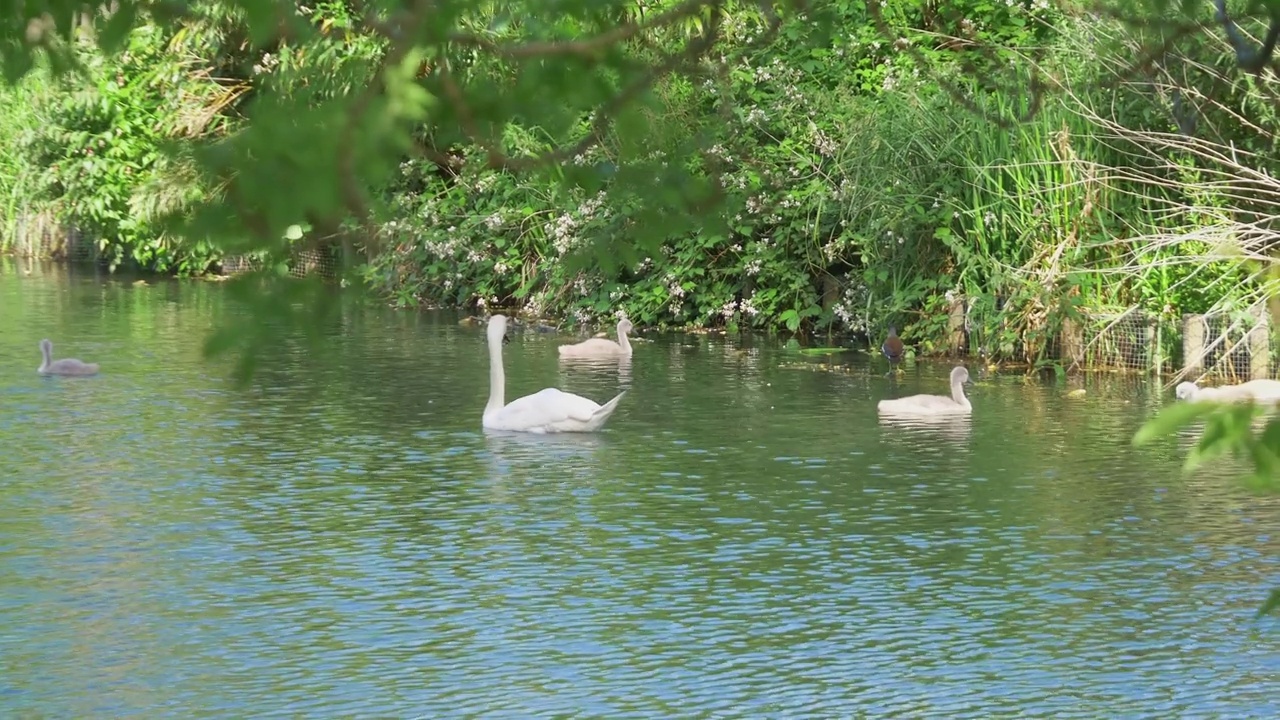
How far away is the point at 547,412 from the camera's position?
41.4 feet

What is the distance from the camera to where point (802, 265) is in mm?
18844

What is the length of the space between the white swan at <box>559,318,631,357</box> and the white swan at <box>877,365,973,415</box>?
156 inches

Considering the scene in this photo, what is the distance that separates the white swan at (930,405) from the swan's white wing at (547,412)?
2.01 metres

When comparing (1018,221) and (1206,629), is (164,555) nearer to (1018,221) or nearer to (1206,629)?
(1206,629)

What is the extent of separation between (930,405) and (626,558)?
15.0ft

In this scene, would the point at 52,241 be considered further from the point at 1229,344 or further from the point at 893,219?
the point at 1229,344

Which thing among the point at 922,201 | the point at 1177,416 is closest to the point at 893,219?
the point at 922,201

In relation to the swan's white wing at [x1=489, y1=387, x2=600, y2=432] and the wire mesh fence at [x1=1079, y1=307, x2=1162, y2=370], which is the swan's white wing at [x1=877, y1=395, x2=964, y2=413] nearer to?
the swan's white wing at [x1=489, y1=387, x2=600, y2=432]

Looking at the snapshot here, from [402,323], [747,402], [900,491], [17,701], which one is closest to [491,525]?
[900,491]

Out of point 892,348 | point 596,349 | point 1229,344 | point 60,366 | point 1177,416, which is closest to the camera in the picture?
point 1177,416

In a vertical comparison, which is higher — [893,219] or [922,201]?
[922,201]

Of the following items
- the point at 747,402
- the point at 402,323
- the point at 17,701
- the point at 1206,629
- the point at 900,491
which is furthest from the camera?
the point at 402,323

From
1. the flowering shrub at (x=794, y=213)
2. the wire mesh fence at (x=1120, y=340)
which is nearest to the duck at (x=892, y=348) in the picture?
the flowering shrub at (x=794, y=213)

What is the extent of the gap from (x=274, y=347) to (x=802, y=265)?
4755 mm
